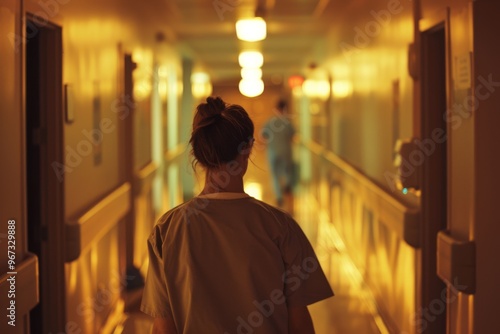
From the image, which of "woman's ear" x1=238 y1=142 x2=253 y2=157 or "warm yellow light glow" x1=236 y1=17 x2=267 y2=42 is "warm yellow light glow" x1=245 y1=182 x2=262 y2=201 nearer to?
"warm yellow light glow" x1=236 y1=17 x2=267 y2=42

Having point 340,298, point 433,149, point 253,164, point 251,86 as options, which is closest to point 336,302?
point 340,298

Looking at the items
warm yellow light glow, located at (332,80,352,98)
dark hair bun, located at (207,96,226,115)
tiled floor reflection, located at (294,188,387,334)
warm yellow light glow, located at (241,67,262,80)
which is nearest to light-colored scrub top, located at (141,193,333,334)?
dark hair bun, located at (207,96,226,115)

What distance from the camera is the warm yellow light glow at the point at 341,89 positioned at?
25.9 feet

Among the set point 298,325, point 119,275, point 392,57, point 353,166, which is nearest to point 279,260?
point 298,325

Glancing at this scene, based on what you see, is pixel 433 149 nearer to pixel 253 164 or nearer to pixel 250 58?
pixel 253 164

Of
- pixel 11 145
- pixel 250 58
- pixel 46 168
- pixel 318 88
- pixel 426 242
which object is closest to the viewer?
pixel 11 145

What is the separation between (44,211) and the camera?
3.93 m

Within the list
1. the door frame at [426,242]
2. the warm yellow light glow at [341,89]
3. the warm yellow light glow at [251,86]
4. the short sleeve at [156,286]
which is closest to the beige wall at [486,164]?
the door frame at [426,242]

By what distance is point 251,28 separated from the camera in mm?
7957

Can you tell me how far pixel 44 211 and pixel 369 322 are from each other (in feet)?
9.02

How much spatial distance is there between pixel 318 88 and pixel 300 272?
10459 mm

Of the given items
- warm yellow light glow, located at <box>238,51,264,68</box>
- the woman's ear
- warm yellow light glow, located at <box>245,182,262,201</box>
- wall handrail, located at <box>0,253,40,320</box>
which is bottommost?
warm yellow light glow, located at <box>245,182,262,201</box>

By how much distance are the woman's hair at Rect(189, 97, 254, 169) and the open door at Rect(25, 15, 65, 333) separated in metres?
2.14

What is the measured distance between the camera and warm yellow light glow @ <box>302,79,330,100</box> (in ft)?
35.0
